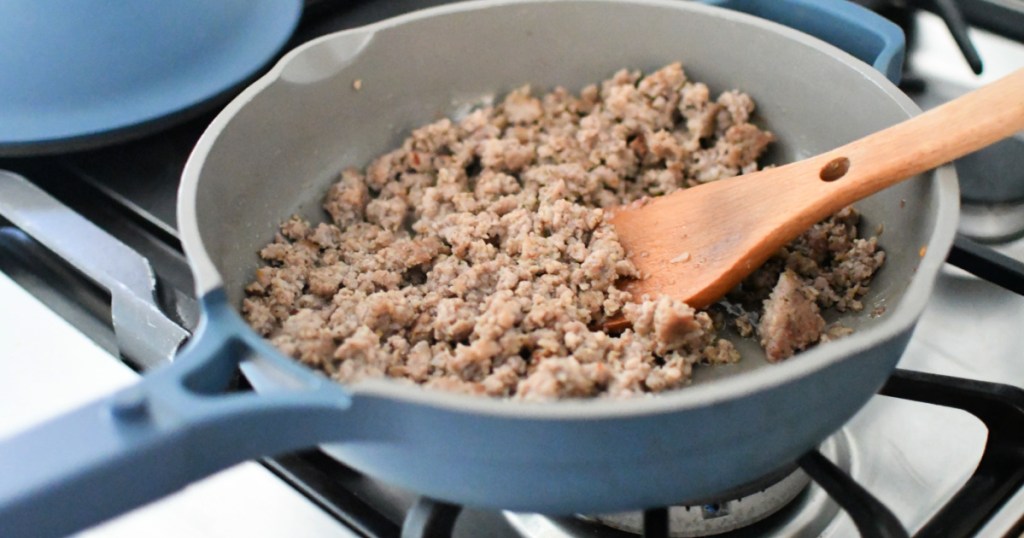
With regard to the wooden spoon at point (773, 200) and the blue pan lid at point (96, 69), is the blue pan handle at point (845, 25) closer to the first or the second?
the wooden spoon at point (773, 200)

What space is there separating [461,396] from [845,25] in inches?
23.4

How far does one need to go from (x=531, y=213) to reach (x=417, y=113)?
7.2 inches

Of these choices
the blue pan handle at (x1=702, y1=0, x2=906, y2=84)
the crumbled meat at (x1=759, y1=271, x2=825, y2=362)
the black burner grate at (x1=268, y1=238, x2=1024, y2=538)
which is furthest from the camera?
the blue pan handle at (x1=702, y1=0, x2=906, y2=84)

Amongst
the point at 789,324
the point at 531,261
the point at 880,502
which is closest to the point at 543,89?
the point at 531,261

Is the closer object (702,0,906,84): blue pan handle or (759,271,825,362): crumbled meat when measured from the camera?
(759,271,825,362): crumbled meat

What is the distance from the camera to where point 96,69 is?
2.87 feet

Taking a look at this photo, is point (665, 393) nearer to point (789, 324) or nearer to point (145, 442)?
point (789, 324)

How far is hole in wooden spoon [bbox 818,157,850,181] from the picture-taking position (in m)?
0.74

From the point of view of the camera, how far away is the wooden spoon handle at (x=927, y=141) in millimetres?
675

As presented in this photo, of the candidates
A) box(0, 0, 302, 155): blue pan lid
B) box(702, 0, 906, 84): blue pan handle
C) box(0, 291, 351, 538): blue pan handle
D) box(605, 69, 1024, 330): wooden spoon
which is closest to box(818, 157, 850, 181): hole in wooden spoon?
box(605, 69, 1024, 330): wooden spoon

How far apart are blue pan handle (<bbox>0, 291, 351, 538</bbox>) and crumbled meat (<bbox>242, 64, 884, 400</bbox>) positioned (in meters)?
0.16

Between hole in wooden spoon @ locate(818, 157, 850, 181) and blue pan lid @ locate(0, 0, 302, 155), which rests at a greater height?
blue pan lid @ locate(0, 0, 302, 155)

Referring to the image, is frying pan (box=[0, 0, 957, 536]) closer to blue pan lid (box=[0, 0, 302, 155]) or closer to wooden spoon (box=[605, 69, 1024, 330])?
wooden spoon (box=[605, 69, 1024, 330])

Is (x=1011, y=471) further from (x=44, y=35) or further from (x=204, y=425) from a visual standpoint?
(x=44, y=35)
